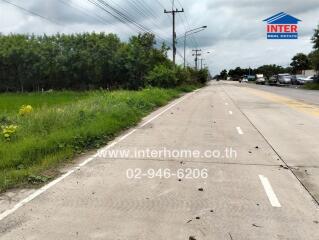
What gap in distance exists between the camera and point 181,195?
749 cm

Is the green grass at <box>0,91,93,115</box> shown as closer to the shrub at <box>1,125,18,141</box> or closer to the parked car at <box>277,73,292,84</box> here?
the shrub at <box>1,125,18,141</box>

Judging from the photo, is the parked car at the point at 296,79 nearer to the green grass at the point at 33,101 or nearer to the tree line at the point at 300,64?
the tree line at the point at 300,64

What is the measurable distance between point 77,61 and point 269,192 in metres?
57.4

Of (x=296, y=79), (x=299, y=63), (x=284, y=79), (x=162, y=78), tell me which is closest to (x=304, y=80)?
(x=296, y=79)

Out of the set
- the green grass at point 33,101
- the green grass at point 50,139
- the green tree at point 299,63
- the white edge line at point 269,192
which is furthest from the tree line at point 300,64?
the white edge line at point 269,192

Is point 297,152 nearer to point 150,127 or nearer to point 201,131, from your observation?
point 201,131

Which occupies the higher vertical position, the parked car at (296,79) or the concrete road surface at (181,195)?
the concrete road surface at (181,195)

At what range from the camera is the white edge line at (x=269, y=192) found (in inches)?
279

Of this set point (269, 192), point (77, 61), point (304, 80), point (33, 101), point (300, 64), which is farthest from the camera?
point (300, 64)

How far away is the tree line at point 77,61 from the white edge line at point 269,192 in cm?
4909

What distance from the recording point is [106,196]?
7.45 meters

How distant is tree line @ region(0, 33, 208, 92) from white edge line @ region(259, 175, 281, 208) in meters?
49.1

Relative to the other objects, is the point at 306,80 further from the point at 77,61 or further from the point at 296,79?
the point at 77,61

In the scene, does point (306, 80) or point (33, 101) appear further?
point (306, 80)
